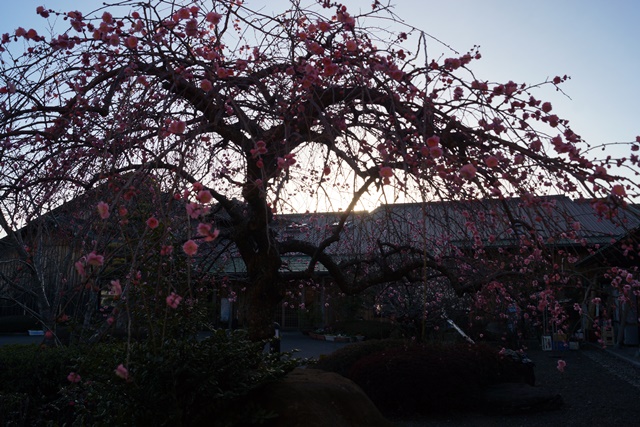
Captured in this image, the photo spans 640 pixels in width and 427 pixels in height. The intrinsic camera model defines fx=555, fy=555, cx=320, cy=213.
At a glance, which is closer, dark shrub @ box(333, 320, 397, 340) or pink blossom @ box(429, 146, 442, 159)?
pink blossom @ box(429, 146, 442, 159)

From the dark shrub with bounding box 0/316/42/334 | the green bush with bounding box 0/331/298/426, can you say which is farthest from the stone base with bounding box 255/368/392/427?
the dark shrub with bounding box 0/316/42/334

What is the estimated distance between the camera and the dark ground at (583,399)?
8219mm

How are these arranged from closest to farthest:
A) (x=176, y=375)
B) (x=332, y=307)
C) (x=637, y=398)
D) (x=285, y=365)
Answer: (x=176, y=375) < (x=285, y=365) < (x=637, y=398) < (x=332, y=307)

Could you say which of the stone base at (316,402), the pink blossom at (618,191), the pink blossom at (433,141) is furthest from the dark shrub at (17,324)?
the pink blossom at (618,191)

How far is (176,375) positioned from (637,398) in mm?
8992

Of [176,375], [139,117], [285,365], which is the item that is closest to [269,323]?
[285,365]

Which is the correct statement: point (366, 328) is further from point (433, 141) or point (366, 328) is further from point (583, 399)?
point (433, 141)

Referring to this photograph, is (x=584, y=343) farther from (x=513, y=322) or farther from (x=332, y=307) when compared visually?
(x=332, y=307)

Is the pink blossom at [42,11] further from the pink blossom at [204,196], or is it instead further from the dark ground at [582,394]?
the dark ground at [582,394]

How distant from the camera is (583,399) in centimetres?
995

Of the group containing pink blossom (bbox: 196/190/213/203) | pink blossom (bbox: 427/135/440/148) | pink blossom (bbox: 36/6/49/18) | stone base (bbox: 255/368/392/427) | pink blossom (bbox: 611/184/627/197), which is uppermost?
pink blossom (bbox: 36/6/49/18)

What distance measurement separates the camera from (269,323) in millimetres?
5996

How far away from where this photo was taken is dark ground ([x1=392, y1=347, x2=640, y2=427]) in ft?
27.0

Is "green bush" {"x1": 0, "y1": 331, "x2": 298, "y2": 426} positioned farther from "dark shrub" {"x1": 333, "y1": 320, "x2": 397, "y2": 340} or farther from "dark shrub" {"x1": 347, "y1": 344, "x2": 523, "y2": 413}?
"dark shrub" {"x1": 333, "y1": 320, "x2": 397, "y2": 340}
